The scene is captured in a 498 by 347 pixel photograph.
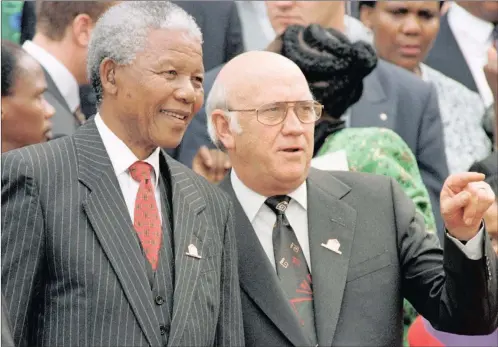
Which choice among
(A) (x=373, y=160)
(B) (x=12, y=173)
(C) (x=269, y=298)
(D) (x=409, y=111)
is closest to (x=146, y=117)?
(B) (x=12, y=173)

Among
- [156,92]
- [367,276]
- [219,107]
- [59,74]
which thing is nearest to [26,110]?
[59,74]

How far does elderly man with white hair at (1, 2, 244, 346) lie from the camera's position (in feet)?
10.5

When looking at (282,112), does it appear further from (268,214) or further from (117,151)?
(117,151)

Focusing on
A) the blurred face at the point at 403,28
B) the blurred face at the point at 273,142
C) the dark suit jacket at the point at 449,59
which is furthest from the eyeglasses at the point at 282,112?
the dark suit jacket at the point at 449,59

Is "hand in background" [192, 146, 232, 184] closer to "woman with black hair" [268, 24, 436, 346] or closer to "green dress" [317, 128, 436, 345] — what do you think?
A: "woman with black hair" [268, 24, 436, 346]

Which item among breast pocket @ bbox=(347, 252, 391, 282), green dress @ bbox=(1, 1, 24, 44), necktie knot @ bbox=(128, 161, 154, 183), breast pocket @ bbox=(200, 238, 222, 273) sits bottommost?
breast pocket @ bbox=(347, 252, 391, 282)

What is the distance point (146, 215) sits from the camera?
134 inches

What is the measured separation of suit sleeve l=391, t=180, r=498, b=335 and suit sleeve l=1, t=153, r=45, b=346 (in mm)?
1185

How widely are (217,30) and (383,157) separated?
4.30 ft

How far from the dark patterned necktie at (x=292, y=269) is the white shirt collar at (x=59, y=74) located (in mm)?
1430

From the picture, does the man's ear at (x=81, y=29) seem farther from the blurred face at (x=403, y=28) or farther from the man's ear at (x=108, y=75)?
the man's ear at (x=108, y=75)

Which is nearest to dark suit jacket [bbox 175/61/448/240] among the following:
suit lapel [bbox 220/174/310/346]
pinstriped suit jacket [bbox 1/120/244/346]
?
suit lapel [bbox 220/174/310/346]

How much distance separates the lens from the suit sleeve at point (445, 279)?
3.54 meters

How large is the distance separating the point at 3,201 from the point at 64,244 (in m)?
0.20
